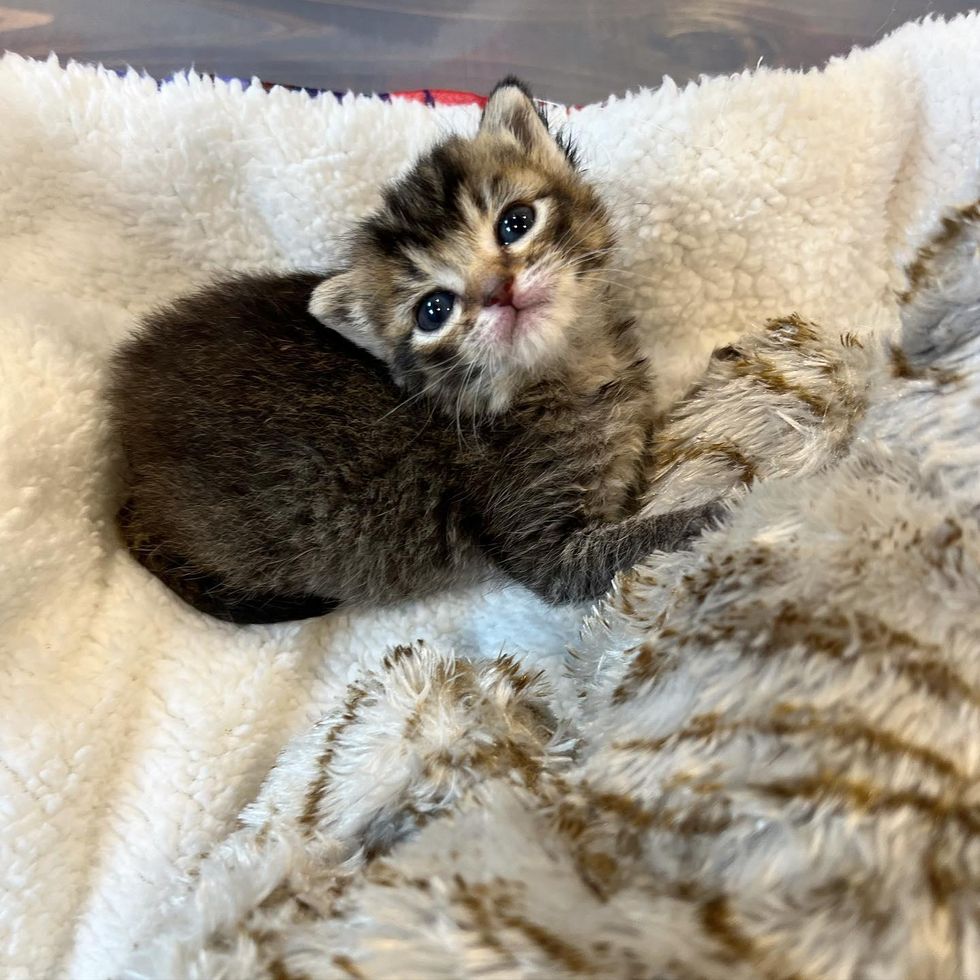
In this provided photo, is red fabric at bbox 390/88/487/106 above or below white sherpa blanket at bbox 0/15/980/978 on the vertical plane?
above

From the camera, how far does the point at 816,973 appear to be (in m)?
0.54

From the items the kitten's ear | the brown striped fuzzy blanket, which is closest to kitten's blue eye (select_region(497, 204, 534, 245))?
the kitten's ear

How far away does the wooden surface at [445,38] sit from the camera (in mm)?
1825

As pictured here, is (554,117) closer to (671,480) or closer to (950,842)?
(671,480)

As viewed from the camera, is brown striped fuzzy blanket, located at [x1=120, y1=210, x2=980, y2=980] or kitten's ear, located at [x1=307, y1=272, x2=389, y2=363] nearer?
brown striped fuzzy blanket, located at [x1=120, y1=210, x2=980, y2=980]

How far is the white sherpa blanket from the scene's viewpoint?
1.31 metres

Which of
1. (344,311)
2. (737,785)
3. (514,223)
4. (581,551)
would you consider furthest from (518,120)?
(737,785)

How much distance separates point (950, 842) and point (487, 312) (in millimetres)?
843

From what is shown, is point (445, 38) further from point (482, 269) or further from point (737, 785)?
point (737, 785)

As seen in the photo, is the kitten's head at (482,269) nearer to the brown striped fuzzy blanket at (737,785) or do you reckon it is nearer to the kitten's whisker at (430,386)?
the kitten's whisker at (430,386)

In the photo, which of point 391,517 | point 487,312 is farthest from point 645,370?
point 391,517

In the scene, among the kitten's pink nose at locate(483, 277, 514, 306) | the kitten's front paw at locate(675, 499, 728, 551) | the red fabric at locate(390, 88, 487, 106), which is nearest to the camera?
the kitten's front paw at locate(675, 499, 728, 551)

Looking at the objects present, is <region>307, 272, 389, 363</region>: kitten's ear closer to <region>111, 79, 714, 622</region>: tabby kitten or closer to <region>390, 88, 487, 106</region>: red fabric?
<region>111, 79, 714, 622</region>: tabby kitten

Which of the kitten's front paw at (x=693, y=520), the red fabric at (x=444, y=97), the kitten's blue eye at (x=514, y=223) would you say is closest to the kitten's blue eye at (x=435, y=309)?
the kitten's blue eye at (x=514, y=223)
